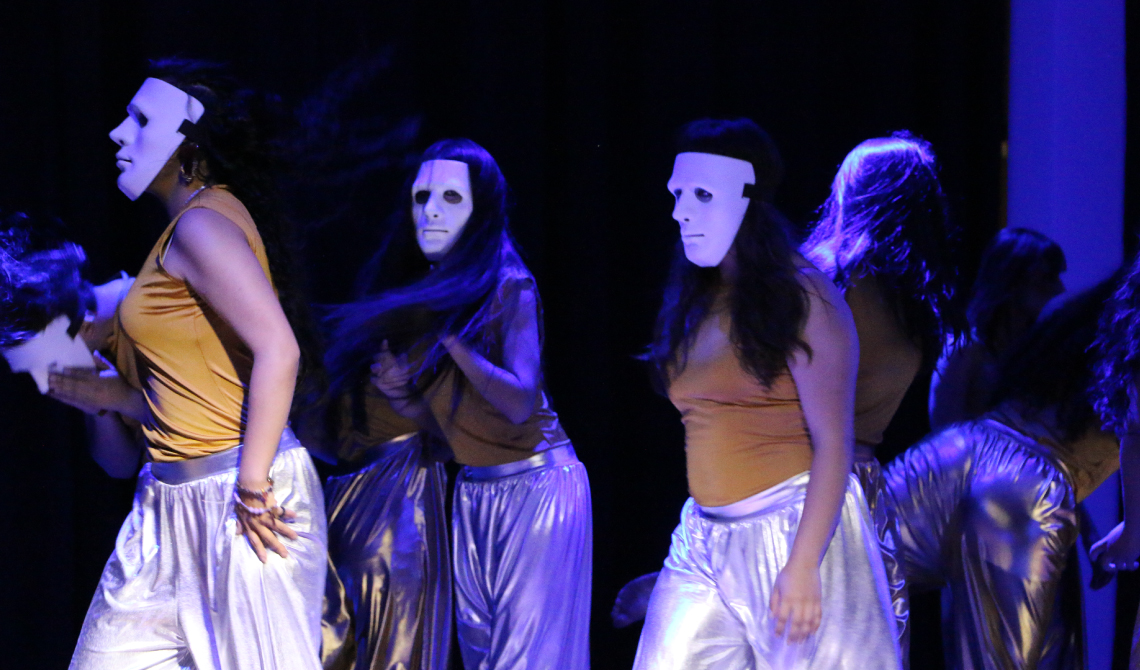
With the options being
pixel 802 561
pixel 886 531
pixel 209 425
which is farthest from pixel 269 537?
pixel 886 531

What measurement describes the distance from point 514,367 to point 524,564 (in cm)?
50

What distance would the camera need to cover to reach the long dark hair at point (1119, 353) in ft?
7.68

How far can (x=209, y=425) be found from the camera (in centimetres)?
210

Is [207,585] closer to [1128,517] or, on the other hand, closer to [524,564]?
[524,564]

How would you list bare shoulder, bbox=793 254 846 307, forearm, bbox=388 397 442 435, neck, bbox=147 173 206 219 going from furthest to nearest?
forearm, bbox=388 397 442 435 < neck, bbox=147 173 206 219 < bare shoulder, bbox=793 254 846 307

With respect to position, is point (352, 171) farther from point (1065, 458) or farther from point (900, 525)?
point (1065, 458)

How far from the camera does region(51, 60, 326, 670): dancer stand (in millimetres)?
1998

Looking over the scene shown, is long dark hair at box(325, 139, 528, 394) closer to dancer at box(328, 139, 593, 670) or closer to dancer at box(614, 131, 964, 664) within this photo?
dancer at box(328, 139, 593, 670)

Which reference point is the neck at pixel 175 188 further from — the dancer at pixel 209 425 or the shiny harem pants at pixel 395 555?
the shiny harem pants at pixel 395 555

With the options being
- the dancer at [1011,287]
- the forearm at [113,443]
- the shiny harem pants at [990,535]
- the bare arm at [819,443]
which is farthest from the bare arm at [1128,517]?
the forearm at [113,443]

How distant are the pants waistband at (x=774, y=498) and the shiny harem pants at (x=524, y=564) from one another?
0.90m

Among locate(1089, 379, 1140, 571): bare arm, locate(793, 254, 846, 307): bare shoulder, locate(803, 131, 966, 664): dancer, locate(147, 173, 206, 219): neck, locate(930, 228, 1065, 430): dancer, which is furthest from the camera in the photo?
locate(930, 228, 1065, 430): dancer

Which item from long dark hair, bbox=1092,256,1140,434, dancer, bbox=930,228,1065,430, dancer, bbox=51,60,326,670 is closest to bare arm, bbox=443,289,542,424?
dancer, bbox=51,60,326,670

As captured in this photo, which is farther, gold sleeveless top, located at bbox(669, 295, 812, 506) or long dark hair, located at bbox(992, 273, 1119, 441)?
long dark hair, located at bbox(992, 273, 1119, 441)
